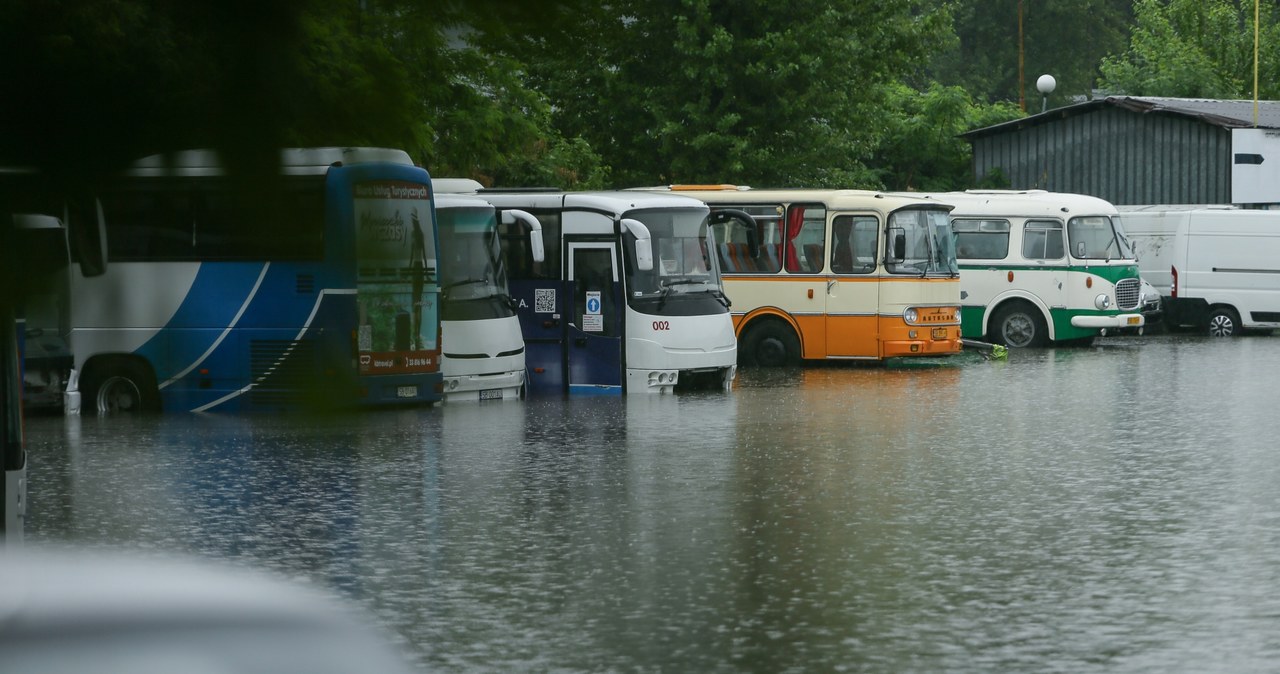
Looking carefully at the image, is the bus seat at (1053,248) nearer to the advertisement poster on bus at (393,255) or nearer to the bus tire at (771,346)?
the bus tire at (771,346)

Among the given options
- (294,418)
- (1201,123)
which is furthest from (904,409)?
(1201,123)

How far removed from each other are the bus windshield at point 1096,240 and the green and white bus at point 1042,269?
0.02 metres

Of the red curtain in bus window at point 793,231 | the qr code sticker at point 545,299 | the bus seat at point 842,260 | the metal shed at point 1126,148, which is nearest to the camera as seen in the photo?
the qr code sticker at point 545,299

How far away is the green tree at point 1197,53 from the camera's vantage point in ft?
171

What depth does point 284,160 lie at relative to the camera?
6.22 feet

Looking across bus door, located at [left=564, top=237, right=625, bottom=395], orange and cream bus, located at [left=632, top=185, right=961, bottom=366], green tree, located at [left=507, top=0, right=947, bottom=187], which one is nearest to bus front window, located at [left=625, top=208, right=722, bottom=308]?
bus door, located at [left=564, top=237, right=625, bottom=395]

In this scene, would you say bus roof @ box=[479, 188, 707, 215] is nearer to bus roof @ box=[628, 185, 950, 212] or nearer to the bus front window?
the bus front window

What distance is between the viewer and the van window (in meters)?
30.5

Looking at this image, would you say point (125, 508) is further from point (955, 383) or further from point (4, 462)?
point (955, 383)

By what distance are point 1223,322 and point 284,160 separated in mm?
33861

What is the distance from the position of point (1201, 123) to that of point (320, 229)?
1592 inches

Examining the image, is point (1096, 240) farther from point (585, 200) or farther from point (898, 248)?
point (585, 200)

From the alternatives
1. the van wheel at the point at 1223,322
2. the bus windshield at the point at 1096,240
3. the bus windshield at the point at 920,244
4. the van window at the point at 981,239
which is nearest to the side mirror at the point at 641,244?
the bus windshield at the point at 920,244

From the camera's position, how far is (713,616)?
322 inches
